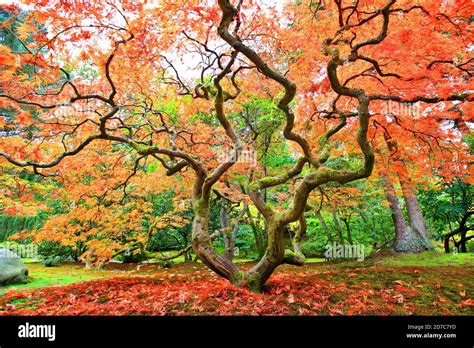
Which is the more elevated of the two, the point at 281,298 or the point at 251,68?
the point at 251,68

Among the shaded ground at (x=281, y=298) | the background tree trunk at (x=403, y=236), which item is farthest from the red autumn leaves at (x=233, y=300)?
the background tree trunk at (x=403, y=236)

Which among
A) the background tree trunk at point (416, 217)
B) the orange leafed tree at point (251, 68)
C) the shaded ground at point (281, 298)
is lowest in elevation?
the shaded ground at point (281, 298)

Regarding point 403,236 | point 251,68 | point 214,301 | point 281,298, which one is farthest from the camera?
point 403,236

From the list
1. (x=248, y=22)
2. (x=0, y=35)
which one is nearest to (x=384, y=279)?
(x=248, y=22)

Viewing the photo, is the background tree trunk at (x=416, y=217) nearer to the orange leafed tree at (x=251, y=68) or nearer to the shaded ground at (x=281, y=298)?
the orange leafed tree at (x=251, y=68)

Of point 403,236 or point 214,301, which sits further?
point 403,236

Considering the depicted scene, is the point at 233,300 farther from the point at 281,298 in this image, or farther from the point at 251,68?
the point at 251,68

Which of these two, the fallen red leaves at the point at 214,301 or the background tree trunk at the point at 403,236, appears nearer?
the fallen red leaves at the point at 214,301

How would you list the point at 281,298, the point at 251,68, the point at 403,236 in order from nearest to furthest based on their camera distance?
the point at 281,298
the point at 251,68
the point at 403,236

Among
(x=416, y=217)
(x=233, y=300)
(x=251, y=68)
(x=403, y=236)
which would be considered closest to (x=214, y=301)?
(x=233, y=300)

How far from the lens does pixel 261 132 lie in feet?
33.5

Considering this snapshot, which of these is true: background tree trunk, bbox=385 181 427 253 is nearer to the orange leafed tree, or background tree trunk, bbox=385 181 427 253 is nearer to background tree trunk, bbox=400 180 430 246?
background tree trunk, bbox=400 180 430 246

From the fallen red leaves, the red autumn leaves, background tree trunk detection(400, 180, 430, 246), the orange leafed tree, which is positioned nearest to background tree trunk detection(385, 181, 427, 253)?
background tree trunk detection(400, 180, 430, 246)
